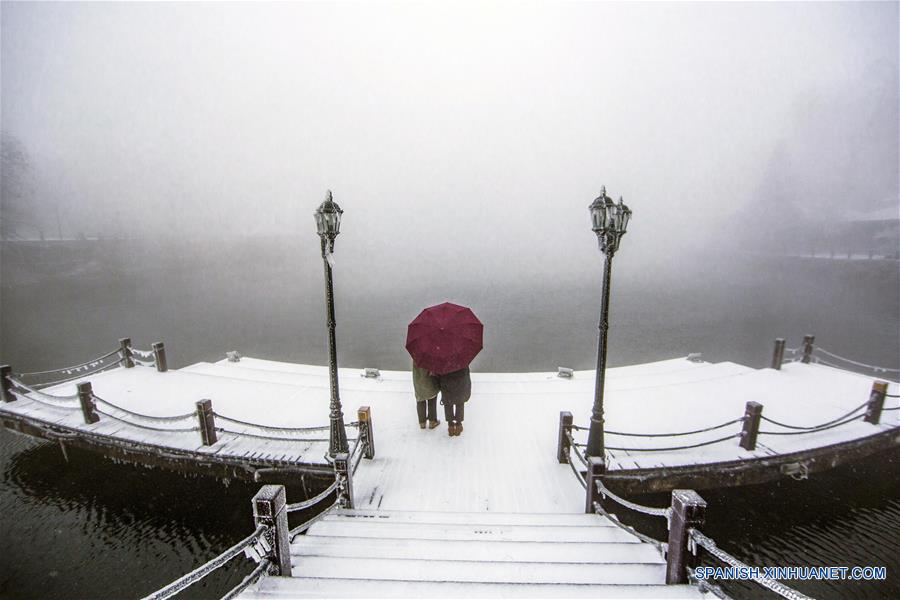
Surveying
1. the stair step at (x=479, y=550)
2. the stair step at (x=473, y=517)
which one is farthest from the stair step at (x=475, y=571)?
the stair step at (x=473, y=517)

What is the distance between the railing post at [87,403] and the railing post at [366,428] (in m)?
7.87

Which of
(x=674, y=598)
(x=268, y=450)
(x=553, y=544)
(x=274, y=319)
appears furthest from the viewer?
(x=274, y=319)

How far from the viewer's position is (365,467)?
748 centimetres

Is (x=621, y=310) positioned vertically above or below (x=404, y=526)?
below

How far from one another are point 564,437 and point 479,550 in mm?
3261

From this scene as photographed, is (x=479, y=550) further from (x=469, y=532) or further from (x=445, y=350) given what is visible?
(x=445, y=350)

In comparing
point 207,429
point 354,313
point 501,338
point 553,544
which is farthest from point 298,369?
point 354,313

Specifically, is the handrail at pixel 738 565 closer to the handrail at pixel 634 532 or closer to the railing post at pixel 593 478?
the handrail at pixel 634 532

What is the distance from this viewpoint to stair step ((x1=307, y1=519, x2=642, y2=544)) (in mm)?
5098

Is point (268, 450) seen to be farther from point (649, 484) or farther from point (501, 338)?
point (501, 338)

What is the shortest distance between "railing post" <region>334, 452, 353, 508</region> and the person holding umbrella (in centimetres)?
219

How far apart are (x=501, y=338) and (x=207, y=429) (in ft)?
77.5

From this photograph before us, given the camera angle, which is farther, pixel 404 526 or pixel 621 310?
pixel 621 310

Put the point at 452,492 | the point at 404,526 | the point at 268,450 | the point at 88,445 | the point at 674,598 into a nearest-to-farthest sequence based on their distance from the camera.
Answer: the point at 674,598, the point at 404,526, the point at 452,492, the point at 268,450, the point at 88,445
